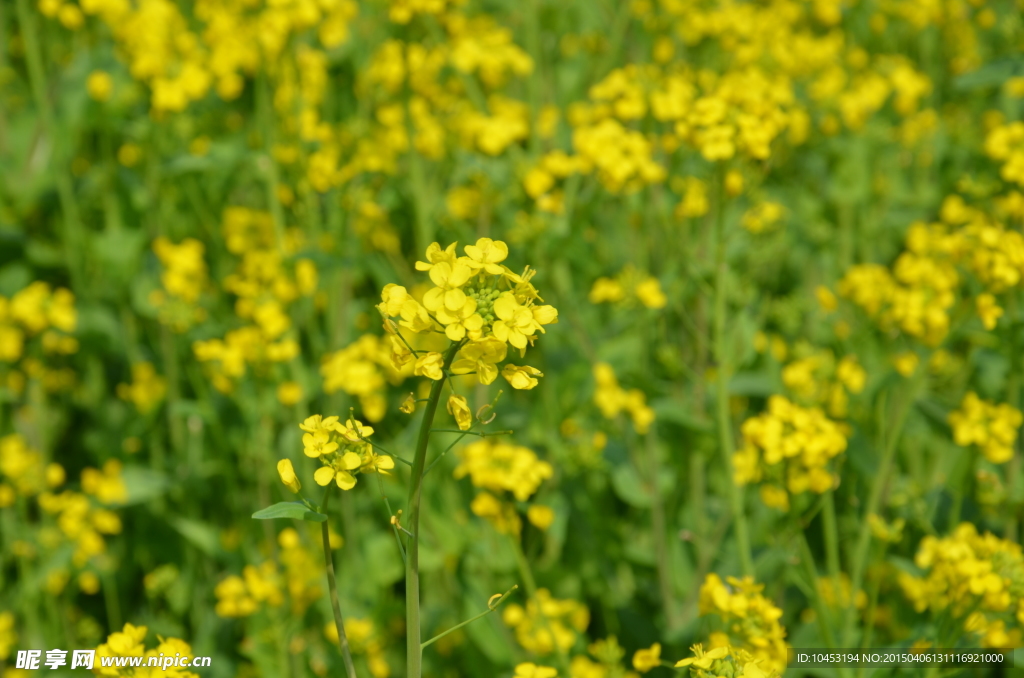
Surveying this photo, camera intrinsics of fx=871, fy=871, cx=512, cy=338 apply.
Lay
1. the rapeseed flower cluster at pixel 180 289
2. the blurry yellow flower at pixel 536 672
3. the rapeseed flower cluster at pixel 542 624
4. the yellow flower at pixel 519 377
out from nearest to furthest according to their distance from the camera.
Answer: the yellow flower at pixel 519 377
the blurry yellow flower at pixel 536 672
the rapeseed flower cluster at pixel 542 624
the rapeseed flower cluster at pixel 180 289

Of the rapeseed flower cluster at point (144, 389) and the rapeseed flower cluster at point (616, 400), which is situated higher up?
the rapeseed flower cluster at point (616, 400)

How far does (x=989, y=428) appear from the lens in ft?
9.34

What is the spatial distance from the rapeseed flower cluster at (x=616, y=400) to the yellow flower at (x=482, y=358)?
61.3 inches

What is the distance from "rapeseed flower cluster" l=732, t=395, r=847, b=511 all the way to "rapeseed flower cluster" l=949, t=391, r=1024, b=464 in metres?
0.53

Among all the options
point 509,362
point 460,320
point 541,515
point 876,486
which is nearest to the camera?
point 460,320

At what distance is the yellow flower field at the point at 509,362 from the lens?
9.06 ft

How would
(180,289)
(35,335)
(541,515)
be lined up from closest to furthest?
(541,515)
(180,289)
(35,335)

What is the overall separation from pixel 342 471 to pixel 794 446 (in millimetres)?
1335

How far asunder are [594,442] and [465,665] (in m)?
0.95

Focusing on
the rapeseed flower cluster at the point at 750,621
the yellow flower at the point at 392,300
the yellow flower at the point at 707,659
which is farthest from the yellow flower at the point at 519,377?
the rapeseed flower cluster at the point at 750,621

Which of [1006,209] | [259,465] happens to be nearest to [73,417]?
[259,465]

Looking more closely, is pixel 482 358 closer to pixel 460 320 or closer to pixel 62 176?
pixel 460 320

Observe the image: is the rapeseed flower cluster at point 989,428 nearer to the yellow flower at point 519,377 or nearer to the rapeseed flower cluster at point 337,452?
the yellow flower at point 519,377

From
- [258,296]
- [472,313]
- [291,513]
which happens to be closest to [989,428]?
[472,313]
